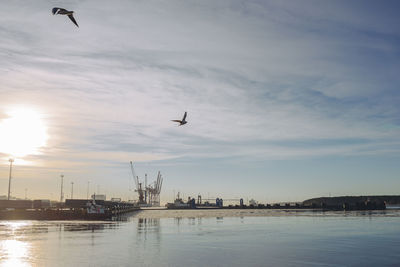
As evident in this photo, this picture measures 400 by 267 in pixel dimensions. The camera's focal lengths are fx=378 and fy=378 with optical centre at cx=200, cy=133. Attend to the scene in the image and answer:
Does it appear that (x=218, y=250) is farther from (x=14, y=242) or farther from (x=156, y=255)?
(x=14, y=242)

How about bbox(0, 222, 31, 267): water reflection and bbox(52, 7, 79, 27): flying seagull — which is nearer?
bbox(0, 222, 31, 267): water reflection

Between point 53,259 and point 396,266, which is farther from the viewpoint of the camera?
point 53,259

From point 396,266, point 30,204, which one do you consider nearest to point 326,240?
point 396,266

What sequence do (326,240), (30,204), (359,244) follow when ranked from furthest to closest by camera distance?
(30,204) → (326,240) → (359,244)

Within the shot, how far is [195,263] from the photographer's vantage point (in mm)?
21531

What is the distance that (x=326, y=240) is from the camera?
3338cm

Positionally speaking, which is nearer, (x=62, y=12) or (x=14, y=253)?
(x=14, y=253)

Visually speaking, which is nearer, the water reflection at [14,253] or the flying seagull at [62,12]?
the water reflection at [14,253]

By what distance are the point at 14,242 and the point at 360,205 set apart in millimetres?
169818

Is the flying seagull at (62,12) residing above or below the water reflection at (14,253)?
above

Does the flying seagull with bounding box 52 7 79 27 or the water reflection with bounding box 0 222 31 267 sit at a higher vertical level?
the flying seagull with bounding box 52 7 79 27

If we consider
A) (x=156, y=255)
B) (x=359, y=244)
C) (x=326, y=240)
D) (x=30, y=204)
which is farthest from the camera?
(x=30, y=204)

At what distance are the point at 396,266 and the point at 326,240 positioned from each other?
12.7m

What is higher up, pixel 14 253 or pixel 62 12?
pixel 62 12
